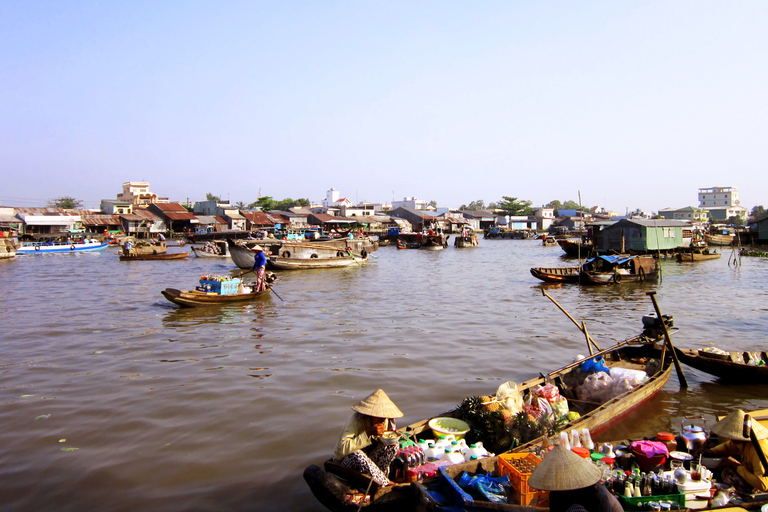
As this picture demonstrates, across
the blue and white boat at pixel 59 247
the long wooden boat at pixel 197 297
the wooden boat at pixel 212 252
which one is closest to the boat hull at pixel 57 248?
the blue and white boat at pixel 59 247

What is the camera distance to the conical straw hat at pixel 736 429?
4.41 m

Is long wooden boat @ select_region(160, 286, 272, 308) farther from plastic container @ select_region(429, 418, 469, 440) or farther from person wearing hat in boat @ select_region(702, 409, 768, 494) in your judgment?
person wearing hat in boat @ select_region(702, 409, 768, 494)

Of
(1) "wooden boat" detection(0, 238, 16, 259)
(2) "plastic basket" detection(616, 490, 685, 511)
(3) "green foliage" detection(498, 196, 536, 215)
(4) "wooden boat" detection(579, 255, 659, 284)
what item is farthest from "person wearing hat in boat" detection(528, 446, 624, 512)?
(3) "green foliage" detection(498, 196, 536, 215)

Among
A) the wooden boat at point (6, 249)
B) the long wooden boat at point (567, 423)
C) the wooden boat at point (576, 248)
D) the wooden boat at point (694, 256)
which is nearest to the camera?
the long wooden boat at point (567, 423)

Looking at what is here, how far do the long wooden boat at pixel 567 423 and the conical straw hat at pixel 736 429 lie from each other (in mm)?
1226

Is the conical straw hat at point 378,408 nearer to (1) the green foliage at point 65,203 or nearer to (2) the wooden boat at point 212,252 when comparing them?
(2) the wooden boat at point 212,252

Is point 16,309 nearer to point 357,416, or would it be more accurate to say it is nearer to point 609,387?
point 357,416

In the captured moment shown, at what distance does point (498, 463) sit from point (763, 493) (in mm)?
2022

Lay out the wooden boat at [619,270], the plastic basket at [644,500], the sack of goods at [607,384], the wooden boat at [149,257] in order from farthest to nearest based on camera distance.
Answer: the wooden boat at [149,257] < the wooden boat at [619,270] < the sack of goods at [607,384] < the plastic basket at [644,500]

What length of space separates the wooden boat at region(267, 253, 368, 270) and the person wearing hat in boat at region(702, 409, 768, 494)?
2097 centimetres

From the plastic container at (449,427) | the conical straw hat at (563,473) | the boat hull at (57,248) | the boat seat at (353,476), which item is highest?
the boat hull at (57,248)

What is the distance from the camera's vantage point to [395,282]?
71.4 feet

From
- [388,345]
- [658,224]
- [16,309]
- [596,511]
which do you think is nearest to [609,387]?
[596,511]

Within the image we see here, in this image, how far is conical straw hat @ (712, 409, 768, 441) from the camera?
441 centimetres
